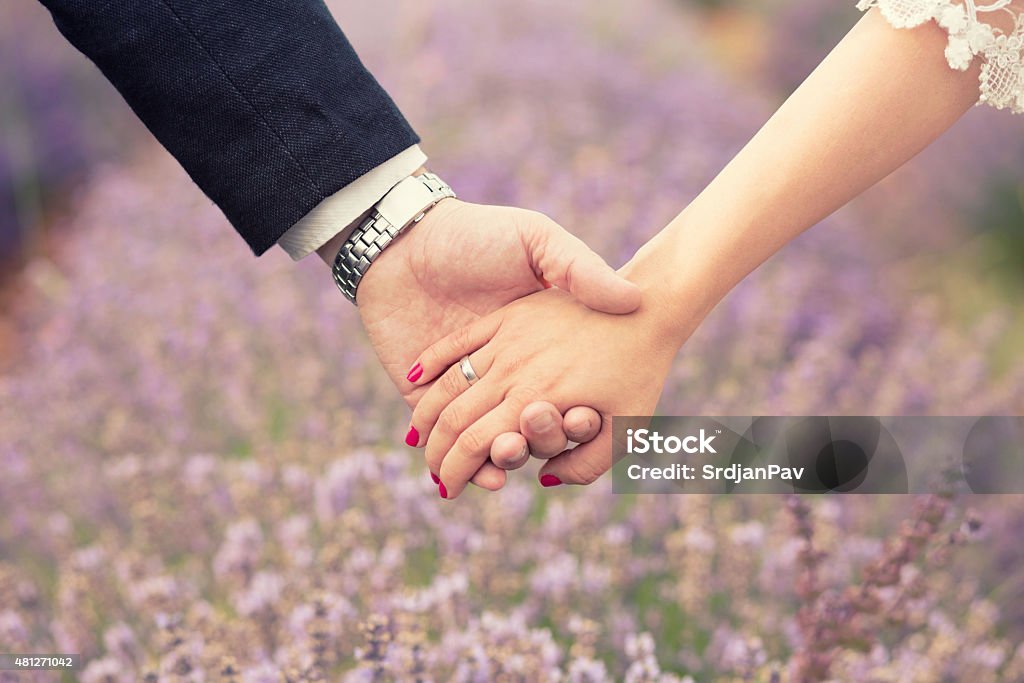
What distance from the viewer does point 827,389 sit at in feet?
5.28

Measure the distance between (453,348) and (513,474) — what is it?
0.36 metres

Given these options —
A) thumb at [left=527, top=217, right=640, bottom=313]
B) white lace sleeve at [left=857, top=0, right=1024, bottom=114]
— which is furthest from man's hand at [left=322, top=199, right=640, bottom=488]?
white lace sleeve at [left=857, top=0, right=1024, bottom=114]

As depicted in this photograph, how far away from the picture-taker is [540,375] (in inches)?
42.3

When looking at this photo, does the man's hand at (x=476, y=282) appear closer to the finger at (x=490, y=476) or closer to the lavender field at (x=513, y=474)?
the finger at (x=490, y=476)

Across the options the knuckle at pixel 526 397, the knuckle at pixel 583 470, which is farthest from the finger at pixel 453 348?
the knuckle at pixel 583 470

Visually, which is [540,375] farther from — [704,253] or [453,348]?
[704,253]

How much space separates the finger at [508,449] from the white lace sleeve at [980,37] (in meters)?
0.64

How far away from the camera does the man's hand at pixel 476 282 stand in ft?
3.40

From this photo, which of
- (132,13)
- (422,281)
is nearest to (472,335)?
(422,281)

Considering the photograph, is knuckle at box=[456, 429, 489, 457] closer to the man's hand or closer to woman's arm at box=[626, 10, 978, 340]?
the man's hand

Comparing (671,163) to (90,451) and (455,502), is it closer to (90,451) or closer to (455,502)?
(455,502)

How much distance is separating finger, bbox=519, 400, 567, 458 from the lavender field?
160 millimetres

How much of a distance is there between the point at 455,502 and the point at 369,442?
215 millimetres

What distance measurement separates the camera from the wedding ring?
112 cm
